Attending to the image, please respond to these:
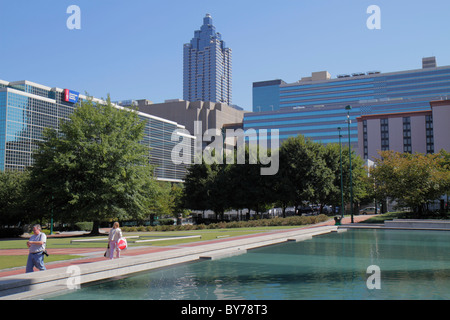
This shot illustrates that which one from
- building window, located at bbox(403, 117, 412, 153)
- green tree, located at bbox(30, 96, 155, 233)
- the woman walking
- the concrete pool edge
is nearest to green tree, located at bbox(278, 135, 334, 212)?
green tree, located at bbox(30, 96, 155, 233)

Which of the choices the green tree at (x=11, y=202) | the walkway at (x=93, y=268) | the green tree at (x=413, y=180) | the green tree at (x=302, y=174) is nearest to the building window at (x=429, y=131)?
the green tree at (x=302, y=174)

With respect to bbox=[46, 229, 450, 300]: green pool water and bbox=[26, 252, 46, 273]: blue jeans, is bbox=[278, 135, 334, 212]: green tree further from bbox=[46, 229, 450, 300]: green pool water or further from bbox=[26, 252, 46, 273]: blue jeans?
bbox=[26, 252, 46, 273]: blue jeans

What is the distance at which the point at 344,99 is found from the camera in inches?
7279

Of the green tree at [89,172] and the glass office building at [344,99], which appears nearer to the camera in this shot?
the green tree at [89,172]

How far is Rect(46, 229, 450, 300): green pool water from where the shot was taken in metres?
10.4

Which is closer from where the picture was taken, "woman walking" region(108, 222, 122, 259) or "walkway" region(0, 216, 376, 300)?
"walkway" region(0, 216, 376, 300)

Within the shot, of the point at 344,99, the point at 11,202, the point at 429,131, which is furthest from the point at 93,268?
the point at 344,99

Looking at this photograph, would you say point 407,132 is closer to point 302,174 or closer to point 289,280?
point 302,174

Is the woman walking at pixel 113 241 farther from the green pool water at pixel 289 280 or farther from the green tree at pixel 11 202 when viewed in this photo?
the green tree at pixel 11 202

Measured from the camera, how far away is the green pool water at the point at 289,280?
10.4 meters

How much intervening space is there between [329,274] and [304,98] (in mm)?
181383

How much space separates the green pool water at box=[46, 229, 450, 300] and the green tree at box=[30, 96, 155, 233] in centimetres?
1948

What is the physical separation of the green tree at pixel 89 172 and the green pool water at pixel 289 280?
63.9 ft
